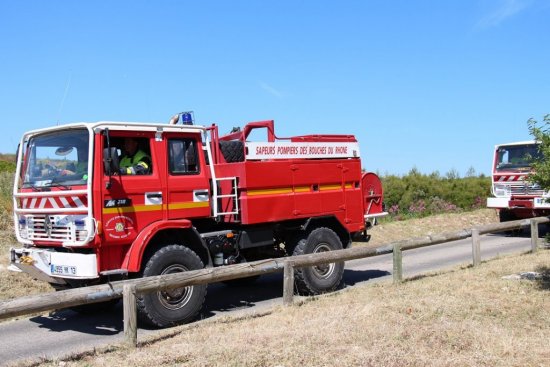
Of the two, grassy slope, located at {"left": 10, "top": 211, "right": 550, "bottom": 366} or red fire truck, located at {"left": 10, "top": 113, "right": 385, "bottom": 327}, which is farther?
red fire truck, located at {"left": 10, "top": 113, "right": 385, "bottom": 327}

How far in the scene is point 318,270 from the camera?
9.99 metres

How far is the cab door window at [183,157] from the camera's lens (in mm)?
8523

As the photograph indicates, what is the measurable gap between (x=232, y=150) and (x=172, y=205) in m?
1.55

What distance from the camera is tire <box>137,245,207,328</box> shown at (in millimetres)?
7598

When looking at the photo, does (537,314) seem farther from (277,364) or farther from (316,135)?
(316,135)

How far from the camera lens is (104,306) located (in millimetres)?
9328

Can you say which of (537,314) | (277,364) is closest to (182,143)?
(277,364)

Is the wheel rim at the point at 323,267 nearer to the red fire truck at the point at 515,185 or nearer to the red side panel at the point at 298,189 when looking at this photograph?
the red side panel at the point at 298,189

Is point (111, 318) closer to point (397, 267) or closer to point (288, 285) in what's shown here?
point (288, 285)

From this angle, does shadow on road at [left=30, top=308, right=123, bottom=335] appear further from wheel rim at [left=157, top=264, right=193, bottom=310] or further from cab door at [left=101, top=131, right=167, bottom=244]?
cab door at [left=101, top=131, right=167, bottom=244]

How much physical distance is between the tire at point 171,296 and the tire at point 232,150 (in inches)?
72.0

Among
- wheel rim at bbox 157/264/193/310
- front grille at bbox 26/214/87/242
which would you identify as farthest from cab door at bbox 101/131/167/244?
wheel rim at bbox 157/264/193/310

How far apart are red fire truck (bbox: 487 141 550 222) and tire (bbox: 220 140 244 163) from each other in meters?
11.0

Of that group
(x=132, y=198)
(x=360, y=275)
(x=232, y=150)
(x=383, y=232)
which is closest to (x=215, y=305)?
(x=232, y=150)
